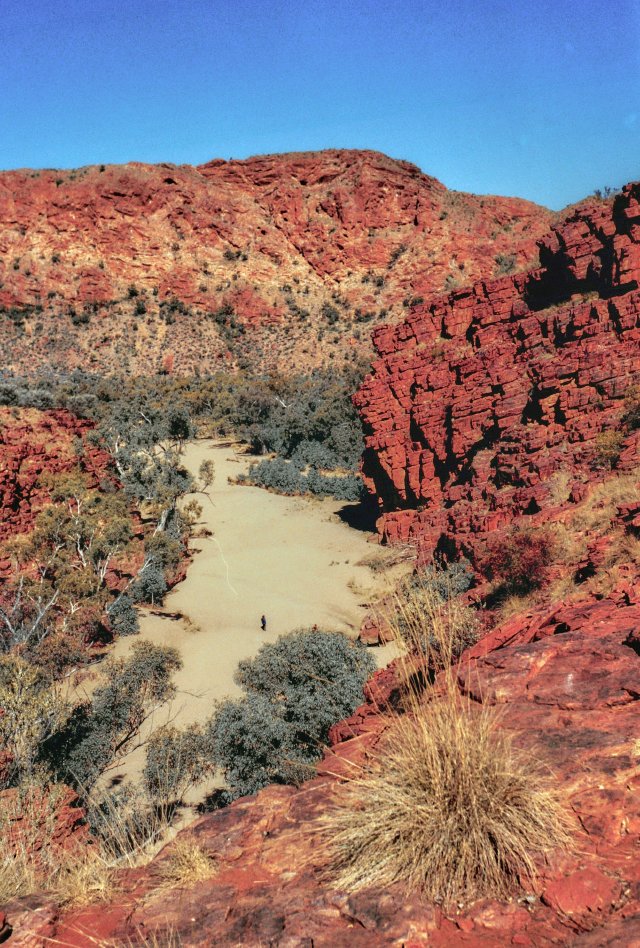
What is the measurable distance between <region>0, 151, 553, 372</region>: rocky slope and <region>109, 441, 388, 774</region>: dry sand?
1155 inches

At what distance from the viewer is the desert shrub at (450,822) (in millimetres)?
2393

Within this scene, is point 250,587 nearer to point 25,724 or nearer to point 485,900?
point 25,724

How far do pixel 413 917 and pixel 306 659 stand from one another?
→ 24.9 feet

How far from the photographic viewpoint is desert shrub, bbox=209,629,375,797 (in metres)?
7.75

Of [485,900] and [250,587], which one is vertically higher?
[485,900]

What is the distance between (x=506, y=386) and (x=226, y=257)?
47.7 m

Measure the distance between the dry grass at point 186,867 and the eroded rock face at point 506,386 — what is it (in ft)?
35.7

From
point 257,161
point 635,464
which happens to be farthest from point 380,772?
point 257,161

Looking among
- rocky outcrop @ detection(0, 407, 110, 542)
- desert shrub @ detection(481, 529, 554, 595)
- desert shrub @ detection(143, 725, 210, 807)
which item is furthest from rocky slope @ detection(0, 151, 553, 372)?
desert shrub @ detection(143, 725, 210, 807)

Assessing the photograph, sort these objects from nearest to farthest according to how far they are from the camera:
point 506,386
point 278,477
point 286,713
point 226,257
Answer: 1. point 286,713
2. point 506,386
3. point 278,477
4. point 226,257

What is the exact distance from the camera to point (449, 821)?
8.09 feet

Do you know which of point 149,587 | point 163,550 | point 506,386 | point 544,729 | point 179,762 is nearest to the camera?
point 544,729

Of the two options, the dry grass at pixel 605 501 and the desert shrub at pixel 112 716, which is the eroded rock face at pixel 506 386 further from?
the desert shrub at pixel 112 716

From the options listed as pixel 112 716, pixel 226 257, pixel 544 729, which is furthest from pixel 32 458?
pixel 226 257
